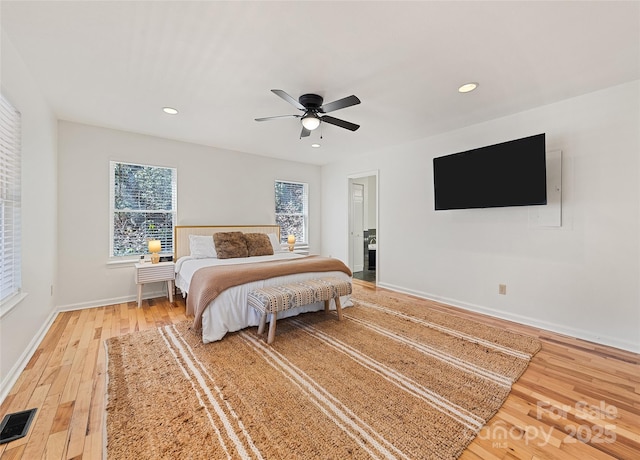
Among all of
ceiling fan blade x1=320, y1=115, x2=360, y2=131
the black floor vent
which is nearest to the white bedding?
the black floor vent

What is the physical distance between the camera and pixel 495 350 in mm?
2547

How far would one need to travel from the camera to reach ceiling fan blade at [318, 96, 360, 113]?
2368mm

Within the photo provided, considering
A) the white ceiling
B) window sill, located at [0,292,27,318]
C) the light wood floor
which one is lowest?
the light wood floor

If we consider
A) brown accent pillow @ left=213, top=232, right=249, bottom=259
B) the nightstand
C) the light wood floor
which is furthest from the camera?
brown accent pillow @ left=213, top=232, right=249, bottom=259

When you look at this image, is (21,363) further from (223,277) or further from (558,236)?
(558,236)

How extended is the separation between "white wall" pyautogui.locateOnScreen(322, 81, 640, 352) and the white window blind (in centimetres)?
448

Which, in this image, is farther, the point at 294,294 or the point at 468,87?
the point at 294,294

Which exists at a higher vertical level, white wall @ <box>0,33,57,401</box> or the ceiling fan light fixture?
the ceiling fan light fixture

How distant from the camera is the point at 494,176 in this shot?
10.8 feet

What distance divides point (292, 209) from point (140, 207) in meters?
2.80

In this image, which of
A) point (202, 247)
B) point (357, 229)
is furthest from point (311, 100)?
point (357, 229)

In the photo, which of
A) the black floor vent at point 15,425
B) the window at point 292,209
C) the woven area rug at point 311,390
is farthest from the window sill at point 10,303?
the window at point 292,209

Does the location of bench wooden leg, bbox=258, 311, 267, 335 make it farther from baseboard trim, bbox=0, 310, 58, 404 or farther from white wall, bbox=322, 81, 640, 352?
white wall, bbox=322, 81, 640, 352

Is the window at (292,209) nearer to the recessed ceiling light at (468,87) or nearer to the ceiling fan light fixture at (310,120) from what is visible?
the ceiling fan light fixture at (310,120)
